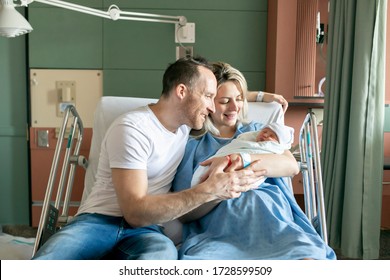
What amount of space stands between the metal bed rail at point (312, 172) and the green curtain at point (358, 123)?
676mm

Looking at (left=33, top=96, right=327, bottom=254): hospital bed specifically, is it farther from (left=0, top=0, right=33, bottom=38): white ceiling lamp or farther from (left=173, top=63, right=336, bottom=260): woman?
(left=0, top=0, right=33, bottom=38): white ceiling lamp

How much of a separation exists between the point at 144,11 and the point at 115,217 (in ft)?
6.57

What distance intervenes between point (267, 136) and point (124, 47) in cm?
184

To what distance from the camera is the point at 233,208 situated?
1.89 m

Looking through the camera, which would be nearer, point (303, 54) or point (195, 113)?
point (195, 113)

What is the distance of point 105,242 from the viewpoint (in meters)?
1.81

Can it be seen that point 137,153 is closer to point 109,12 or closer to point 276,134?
point 276,134

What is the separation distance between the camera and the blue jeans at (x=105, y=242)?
1.66 m

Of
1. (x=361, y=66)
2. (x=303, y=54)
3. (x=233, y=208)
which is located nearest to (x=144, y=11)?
(x=303, y=54)

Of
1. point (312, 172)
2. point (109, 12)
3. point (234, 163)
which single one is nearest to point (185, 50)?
point (109, 12)

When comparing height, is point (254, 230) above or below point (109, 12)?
below

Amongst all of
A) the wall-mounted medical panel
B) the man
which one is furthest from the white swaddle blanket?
the wall-mounted medical panel
